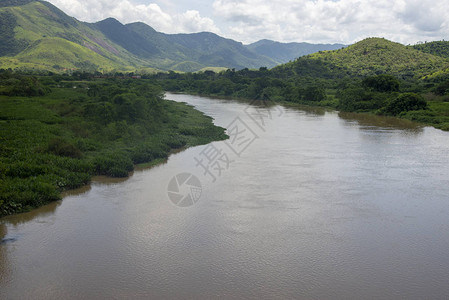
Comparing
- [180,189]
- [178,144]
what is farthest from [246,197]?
[178,144]

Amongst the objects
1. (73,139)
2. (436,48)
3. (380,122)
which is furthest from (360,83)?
(436,48)

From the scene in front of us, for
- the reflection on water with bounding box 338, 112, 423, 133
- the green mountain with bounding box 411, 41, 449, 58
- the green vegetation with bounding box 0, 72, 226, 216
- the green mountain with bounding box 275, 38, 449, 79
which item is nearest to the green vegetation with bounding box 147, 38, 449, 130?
the green mountain with bounding box 275, 38, 449, 79

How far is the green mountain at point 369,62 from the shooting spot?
315 ft

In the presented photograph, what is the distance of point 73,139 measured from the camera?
22031 mm

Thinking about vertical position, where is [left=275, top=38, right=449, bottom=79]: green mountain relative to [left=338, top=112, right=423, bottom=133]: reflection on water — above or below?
above

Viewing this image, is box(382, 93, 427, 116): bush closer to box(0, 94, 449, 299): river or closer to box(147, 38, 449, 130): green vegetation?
box(147, 38, 449, 130): green vegetation

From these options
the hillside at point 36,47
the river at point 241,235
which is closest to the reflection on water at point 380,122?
the river at point 241,235

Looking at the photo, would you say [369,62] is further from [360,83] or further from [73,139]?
[73,139]

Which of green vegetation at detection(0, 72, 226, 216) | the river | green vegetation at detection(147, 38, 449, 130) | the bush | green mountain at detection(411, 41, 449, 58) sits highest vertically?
green mountain at detection(411, 41, 449, 58)

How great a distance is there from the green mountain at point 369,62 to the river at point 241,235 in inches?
3127

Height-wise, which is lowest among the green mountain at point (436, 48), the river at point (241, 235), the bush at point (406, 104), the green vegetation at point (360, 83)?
the river at point (241, 235)

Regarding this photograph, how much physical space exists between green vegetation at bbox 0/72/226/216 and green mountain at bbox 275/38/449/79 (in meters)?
74.9

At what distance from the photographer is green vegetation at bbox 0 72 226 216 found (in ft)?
50.8

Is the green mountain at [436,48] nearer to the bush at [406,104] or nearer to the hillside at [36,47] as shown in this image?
the bush at [406,104]
